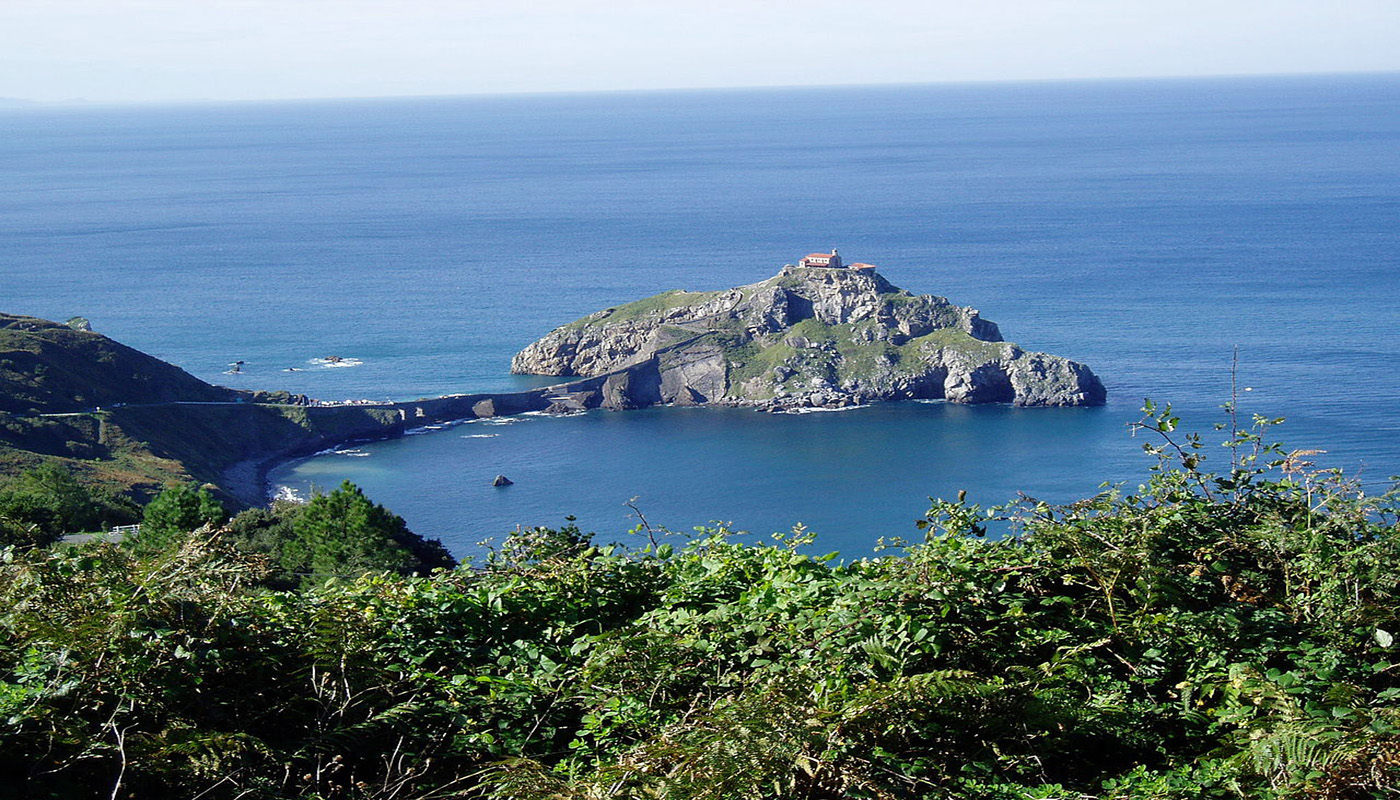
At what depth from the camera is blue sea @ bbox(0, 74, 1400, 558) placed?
6444 cm

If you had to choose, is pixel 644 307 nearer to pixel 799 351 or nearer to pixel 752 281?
pixel 799 351

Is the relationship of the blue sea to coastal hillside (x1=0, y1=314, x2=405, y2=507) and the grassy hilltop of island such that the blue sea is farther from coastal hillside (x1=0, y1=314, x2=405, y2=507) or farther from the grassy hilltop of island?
the grassy hilltop of island

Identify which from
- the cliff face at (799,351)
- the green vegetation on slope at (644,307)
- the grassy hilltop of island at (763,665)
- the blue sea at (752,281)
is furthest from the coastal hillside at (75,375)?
the grassy hilltop of island at (763,665)

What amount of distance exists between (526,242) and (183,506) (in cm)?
10661

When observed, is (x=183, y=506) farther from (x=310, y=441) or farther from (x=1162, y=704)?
(x=310, y=441)

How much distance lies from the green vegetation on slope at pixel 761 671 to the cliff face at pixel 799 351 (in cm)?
7305

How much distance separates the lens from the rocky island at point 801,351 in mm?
80312

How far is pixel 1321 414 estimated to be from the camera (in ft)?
215

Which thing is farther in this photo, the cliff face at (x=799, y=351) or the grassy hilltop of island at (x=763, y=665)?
the cliff face at (x=799, y=351)

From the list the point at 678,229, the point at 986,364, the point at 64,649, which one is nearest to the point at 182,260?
the point at 678,229

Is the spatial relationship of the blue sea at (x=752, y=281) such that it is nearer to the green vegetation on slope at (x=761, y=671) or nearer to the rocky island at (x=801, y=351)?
the rocky island at (x=801, y=351)

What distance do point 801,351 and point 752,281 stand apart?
23139mm

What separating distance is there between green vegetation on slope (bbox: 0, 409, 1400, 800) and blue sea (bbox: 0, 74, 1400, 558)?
60.9 ft

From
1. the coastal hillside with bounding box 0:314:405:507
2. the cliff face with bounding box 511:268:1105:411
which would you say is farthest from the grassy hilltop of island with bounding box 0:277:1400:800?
the cliff face with bounding box 511:268:1105:411
